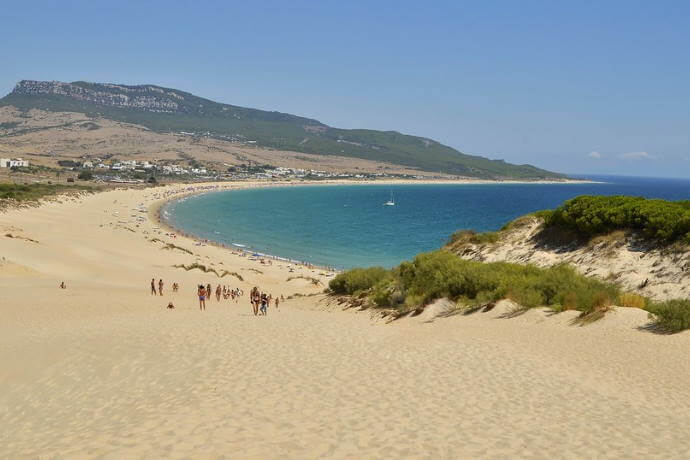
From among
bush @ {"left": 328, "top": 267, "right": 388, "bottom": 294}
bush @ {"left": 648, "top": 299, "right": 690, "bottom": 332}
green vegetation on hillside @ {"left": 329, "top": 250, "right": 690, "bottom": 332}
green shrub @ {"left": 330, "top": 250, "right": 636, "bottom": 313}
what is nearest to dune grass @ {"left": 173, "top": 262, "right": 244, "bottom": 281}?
bush @ {"left": 328, "top": 267, "right": 388, "bottom": 294}

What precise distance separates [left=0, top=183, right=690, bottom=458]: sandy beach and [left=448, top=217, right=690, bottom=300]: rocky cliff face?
183 inches

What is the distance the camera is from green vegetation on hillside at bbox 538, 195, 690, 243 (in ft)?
60.4

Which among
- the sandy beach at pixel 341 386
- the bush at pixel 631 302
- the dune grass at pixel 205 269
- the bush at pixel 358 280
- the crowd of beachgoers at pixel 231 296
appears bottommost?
the dune grass at pixel 205 269

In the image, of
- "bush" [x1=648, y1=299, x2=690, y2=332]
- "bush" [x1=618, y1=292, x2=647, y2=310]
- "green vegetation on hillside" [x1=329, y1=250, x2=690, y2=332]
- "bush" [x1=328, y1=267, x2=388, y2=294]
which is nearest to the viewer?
"bush" [x1=648, y1=299, x2=690, y2=332]

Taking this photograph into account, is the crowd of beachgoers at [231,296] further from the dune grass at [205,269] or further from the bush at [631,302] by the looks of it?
the bush at [631,302]

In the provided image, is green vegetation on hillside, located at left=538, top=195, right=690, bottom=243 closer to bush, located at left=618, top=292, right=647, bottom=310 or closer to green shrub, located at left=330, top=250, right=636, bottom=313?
green shrub, located at left=330, top=250, right=636, bottom=313

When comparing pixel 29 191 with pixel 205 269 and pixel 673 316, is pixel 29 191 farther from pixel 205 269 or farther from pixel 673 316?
pixel 673 316

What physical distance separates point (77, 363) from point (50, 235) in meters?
44.5

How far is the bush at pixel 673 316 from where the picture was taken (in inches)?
458

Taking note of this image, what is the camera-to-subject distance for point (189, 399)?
8836 mm

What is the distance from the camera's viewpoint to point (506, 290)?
16469mm

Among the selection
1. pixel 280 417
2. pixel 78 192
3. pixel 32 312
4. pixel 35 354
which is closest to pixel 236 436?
pixel 280 417

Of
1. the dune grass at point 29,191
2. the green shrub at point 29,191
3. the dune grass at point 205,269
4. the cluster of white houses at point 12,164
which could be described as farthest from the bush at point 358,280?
the cluster of white houses at point 12,164

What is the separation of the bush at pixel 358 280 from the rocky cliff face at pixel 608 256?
4.39 meters
